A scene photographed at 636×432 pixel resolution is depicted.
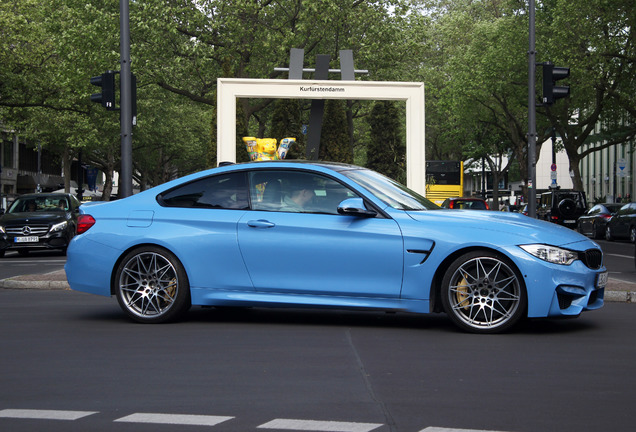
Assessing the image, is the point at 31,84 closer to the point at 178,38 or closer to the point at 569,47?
the point at 178,38

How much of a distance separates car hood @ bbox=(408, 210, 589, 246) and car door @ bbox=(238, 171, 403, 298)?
402 mm

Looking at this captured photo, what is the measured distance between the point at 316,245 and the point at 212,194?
1236 mm

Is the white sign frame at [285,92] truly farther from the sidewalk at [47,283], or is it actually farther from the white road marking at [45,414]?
the white road marking at [45,414]

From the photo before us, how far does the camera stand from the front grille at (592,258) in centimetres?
812

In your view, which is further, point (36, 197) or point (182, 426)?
point (36, 197)

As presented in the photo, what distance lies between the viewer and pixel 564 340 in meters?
7.90

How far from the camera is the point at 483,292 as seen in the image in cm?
801

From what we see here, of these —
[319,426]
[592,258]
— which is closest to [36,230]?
[592,258]

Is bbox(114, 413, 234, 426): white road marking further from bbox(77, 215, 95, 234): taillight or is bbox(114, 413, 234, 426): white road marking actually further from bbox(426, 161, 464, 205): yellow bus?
bbox(426, 161, 464, 205): yellow bus

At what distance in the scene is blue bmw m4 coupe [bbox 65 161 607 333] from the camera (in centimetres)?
800

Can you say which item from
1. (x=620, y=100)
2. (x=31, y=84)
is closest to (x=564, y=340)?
(x=31, y=84)

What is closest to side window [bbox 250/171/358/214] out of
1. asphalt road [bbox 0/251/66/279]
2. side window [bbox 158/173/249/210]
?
side window [bbox 158/173/249/210]

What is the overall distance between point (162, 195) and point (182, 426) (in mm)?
4545

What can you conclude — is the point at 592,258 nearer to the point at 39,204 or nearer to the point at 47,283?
the point at 47,283
